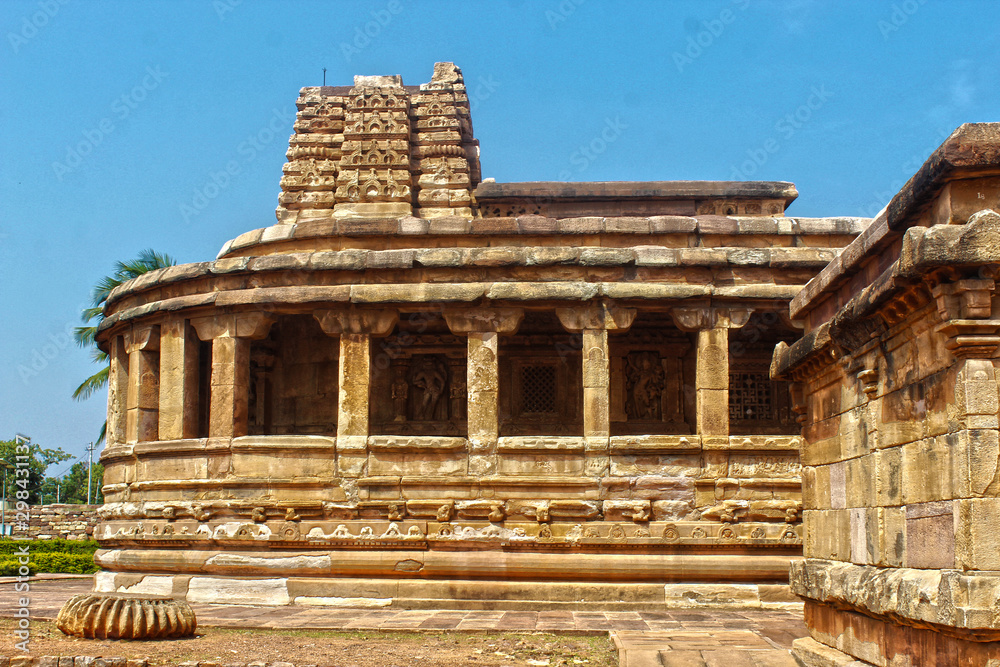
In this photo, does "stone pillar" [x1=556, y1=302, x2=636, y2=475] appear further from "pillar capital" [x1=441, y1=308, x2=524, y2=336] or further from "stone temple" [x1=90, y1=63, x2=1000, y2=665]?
"pillar capital" [x1=441, y1=308, x2=524, y2=336]

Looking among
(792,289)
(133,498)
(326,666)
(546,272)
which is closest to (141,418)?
(133,498)

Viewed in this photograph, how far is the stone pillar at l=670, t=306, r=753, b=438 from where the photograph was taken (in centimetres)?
1259

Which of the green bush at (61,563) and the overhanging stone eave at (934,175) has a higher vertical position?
the overhanging stone eave at (934,175)

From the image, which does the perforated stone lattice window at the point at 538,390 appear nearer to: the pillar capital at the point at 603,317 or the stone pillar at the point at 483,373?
the stone pillar at the point at 483,373

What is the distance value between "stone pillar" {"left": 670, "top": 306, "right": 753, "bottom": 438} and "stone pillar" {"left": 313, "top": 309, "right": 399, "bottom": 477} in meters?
3.94

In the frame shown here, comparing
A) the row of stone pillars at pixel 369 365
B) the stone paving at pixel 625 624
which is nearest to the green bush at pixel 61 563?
the stone paving at pixel 625 624

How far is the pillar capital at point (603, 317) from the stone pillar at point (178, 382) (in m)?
5.33

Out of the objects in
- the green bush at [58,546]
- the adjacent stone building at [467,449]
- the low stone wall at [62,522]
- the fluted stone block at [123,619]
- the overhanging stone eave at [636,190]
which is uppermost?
the overhanging stone eave at [636,190]

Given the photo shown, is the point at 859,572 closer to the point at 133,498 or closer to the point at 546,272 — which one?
the point at 546,272

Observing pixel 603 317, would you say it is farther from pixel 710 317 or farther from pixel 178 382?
pixel 178 382

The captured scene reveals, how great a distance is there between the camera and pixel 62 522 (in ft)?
94.9

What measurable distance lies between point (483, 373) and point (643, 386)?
3.38m

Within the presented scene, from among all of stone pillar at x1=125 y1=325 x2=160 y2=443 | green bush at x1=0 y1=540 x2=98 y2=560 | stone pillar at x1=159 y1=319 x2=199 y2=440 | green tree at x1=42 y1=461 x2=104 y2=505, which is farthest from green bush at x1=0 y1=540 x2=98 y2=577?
→ green tree at x1=42 y1=461 x2=104 y2=505

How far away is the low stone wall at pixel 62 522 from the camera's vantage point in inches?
1119
